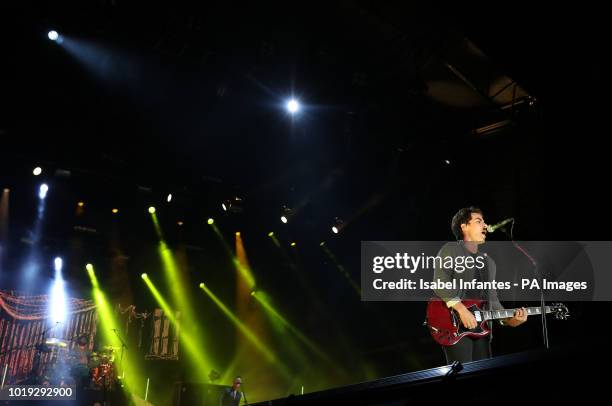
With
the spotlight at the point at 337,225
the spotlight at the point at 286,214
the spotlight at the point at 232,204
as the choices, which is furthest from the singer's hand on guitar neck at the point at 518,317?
the spotlight at the point at 232,204

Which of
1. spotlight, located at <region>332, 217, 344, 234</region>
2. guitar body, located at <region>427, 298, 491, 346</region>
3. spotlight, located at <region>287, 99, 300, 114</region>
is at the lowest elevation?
guitar body, located at <region>427, 298, 491, 346</region>

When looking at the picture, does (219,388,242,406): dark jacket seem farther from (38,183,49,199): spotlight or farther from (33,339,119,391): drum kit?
(38,183,49,199): spotlight

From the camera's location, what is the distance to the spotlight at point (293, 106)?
7699 millimetres

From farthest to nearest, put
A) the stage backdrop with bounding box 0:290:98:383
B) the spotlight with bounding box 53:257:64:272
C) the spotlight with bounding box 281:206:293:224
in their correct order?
the spotlight with bounding box 53:257:64:272
the spotlight with bounding box 281:206:293:224
the stage backdrop with bounding box 0:290:98:383

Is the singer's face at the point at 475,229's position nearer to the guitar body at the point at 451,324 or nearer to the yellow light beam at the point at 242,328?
the guitar body at the point at 451,324

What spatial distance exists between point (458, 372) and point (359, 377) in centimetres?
830

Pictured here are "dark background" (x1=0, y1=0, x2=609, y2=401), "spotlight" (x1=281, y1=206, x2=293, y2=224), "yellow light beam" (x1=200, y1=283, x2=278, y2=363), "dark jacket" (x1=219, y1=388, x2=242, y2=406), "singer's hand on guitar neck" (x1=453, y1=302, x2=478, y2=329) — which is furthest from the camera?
"yellow light beam" (x1=200, y1=283, x2=278, y2=363)

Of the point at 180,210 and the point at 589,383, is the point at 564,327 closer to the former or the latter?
the point at 589,383

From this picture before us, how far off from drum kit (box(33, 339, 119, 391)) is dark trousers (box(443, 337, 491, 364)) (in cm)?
693

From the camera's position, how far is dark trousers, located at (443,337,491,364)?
11.3ft

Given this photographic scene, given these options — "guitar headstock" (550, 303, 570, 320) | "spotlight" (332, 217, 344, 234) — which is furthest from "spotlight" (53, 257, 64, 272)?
"guitar headstock" (550, 303, 570, 320)

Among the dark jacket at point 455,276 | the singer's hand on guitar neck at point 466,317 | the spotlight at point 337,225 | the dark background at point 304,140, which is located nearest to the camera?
the singer's hand on guitar neck at point 466,317

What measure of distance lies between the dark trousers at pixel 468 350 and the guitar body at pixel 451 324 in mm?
35

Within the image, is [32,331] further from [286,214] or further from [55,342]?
[286,214]
